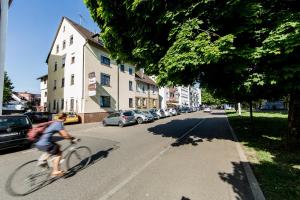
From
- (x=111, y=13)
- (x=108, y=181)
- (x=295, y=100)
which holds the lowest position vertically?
(x=108, y=181)

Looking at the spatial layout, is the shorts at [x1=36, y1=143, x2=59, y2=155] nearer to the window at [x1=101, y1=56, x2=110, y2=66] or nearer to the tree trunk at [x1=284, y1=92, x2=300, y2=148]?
the tree trunk at [x1=284, y1=92, x2=300, y2=148]

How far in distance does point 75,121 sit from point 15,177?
18.7 meters

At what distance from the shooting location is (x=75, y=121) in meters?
22.7

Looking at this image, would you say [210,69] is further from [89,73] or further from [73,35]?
[73,35]

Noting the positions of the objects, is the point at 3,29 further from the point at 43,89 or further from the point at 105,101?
the point at 43,89

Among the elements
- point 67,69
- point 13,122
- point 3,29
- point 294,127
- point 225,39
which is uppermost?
point 3,29

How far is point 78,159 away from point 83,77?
19.7 meters

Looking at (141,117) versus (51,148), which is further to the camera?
(141,117)

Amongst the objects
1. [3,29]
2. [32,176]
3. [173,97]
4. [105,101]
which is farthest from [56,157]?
[173,97]

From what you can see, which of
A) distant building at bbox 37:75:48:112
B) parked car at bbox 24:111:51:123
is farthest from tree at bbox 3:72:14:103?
parked car at bbox 24:111:51:123

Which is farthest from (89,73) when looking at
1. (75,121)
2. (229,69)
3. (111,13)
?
(229,69)

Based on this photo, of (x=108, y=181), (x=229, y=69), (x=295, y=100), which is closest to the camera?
(x=108, y=181)

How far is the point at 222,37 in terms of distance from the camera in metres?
6.35

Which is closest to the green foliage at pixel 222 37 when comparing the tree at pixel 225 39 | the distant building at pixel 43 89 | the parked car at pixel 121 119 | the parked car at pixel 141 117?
the tree at pixel 225 39
